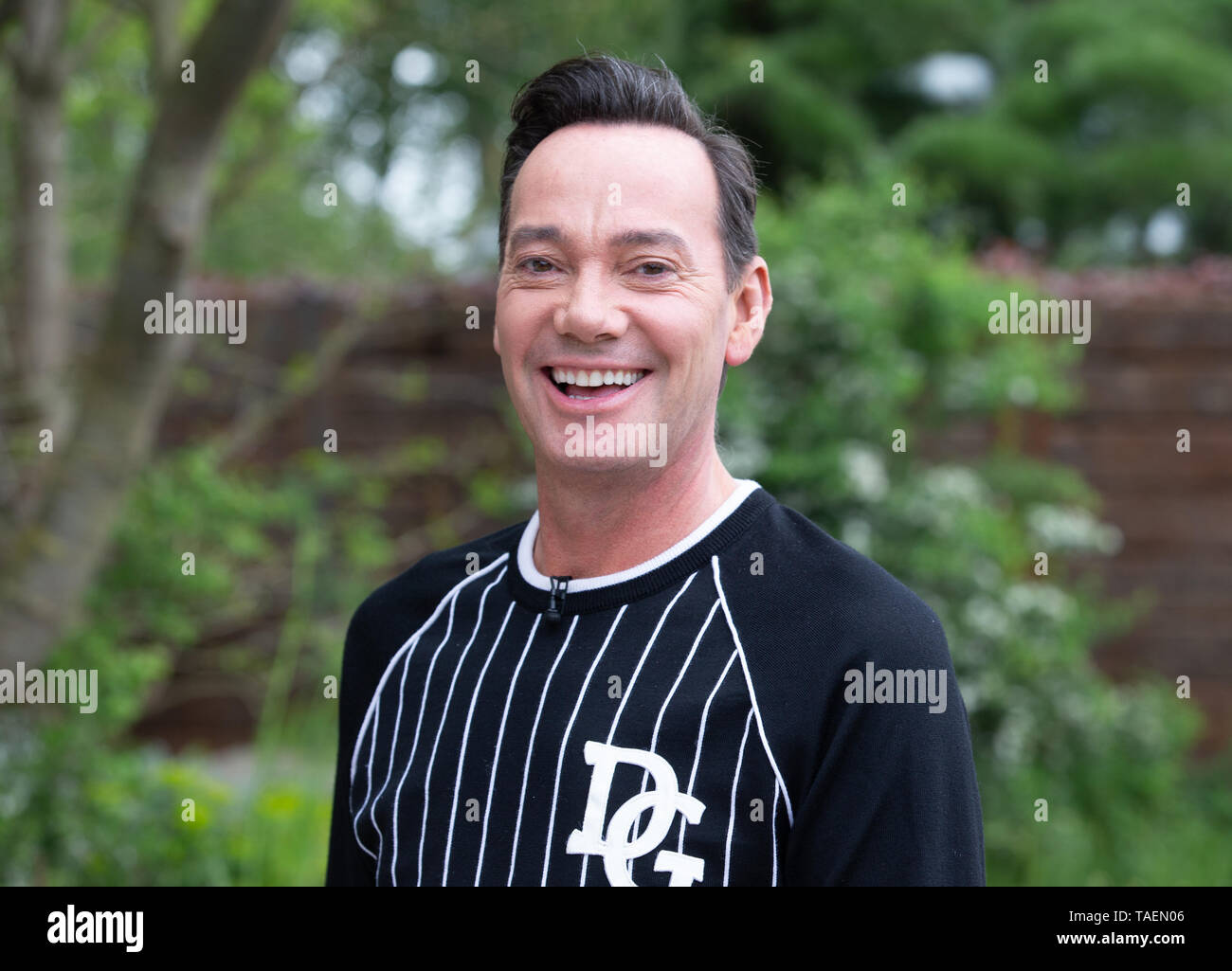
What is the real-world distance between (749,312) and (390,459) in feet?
12.4

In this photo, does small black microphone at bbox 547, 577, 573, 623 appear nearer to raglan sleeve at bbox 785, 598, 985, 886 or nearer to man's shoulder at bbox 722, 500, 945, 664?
man's shoulder at bbox 722, 500, 945, 664

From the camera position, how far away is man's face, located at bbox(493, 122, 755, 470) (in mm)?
1508

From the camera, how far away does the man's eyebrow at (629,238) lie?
58.9 inches

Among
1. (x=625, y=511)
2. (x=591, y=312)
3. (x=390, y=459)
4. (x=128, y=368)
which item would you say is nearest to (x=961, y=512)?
(x=390, y=459)

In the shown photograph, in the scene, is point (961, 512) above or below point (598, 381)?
above

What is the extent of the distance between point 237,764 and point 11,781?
6.32 ft

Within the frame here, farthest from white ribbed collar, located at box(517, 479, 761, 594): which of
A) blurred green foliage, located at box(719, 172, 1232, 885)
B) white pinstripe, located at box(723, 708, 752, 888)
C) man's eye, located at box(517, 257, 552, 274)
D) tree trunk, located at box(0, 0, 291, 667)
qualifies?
blurred green foliage, located at box(719, 172, 1232, 885)

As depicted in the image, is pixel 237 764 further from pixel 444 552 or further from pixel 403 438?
pixel 444 552

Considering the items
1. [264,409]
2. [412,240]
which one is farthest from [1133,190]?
[264,409]

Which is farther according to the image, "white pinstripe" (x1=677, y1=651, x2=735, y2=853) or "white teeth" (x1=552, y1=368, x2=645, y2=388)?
"white teeth" (x1=552, y1=368, x2=645, y2=388)

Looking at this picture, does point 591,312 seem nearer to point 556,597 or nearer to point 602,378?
point 602,378

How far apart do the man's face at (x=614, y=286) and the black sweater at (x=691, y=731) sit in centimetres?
18

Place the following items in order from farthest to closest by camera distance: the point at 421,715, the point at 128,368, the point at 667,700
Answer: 1. the point at 128,368
2. the point at 421,715
3. the point at 667,700

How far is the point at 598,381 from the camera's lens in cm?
154
